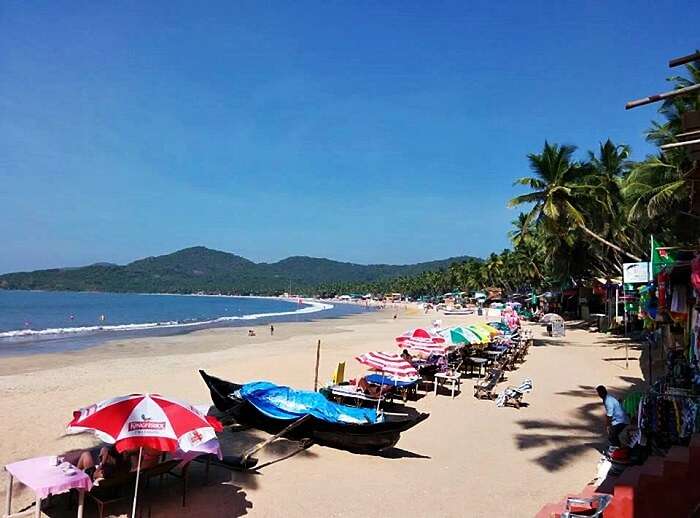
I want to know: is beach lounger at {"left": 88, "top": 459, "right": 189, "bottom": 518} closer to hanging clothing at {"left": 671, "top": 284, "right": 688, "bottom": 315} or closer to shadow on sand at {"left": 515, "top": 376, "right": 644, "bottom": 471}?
shadow on sand at {"left": 515, "top": 376, "right": 644, "bottom": 471}

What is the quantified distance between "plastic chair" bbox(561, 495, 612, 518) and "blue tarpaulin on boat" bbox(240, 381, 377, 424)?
465 cm

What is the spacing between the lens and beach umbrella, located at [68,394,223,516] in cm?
550

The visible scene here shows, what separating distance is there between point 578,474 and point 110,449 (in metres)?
6.66

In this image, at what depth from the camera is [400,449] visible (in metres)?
9.32

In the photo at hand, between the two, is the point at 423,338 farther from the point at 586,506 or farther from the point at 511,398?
the point at 586,506

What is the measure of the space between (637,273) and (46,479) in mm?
11855

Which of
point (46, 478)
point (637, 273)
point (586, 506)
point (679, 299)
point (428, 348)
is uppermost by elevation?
point (637, 273)

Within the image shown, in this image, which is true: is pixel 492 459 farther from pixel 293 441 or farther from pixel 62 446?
pixel 62 446

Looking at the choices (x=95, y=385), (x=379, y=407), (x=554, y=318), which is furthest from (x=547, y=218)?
(x=95, y=385)

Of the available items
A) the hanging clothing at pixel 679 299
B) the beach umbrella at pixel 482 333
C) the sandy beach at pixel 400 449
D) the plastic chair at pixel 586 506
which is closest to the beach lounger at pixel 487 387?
the sandy beach at pixel 400 449

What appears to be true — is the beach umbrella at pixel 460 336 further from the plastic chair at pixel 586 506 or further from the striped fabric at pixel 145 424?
the striped fabric at pixel 145 424

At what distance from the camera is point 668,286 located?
1024cm

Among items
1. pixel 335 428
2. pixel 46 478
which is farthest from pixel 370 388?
pixel 46 478

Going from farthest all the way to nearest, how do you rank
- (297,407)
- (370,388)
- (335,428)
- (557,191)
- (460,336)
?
(557,191) < (460,336) < (370,388) < (297,407) < (335,428)
